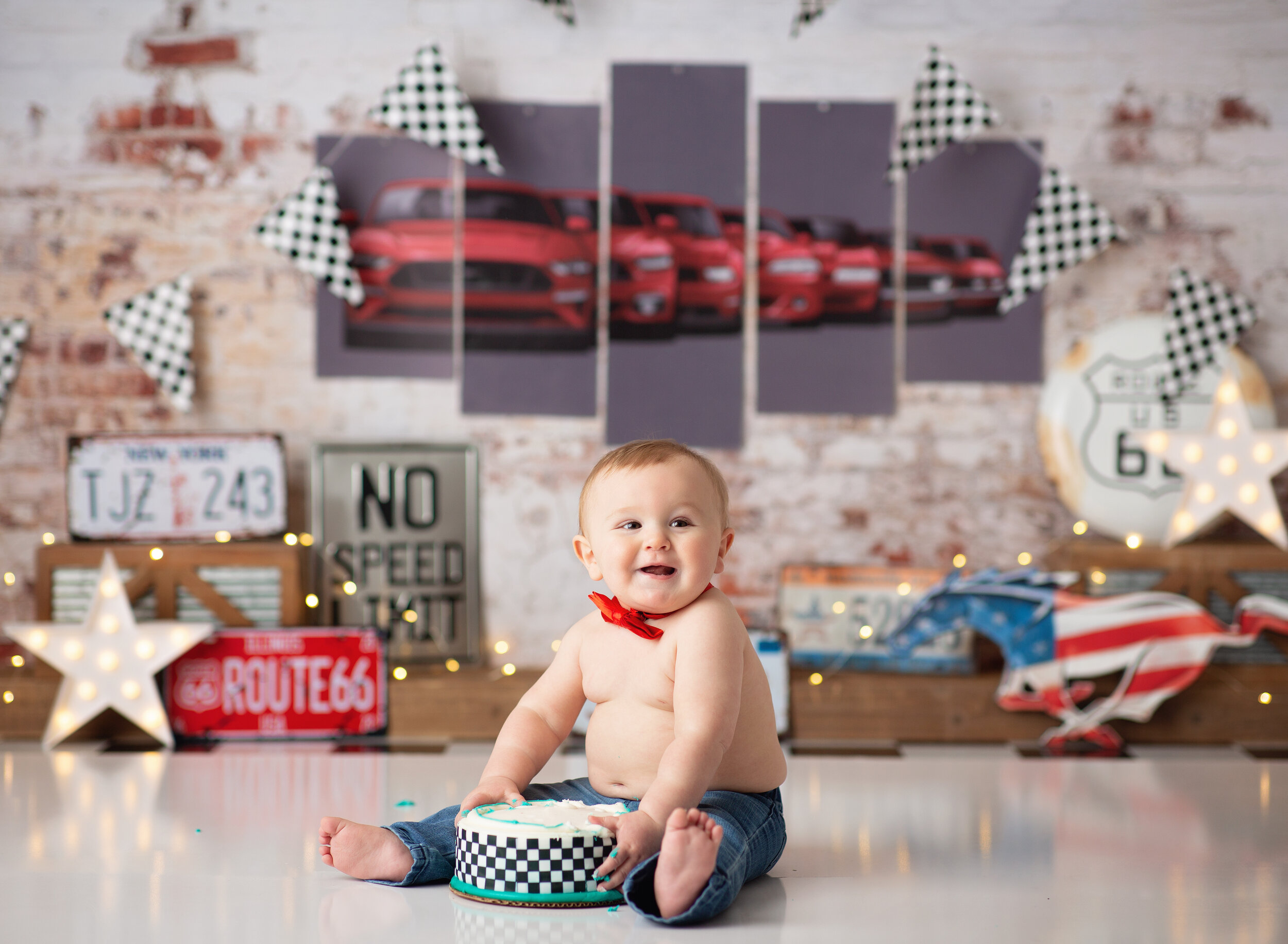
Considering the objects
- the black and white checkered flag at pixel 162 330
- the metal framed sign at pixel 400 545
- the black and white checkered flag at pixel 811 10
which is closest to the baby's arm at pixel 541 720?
the metal framed sign at pixel 400 545

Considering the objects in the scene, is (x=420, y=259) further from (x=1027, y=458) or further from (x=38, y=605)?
(x=1027, y=458)

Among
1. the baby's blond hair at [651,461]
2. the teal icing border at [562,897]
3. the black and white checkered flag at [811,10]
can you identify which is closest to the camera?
the teal icing border at [562,897]

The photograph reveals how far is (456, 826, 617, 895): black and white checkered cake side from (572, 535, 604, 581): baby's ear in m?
0.36

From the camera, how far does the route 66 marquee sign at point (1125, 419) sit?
2.97m

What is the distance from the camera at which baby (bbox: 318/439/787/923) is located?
156 cm

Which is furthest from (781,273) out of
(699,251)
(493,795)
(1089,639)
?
(493,795)

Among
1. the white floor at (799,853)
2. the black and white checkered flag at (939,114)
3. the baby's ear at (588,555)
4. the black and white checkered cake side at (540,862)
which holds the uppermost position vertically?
the black and white checkered flag at (939,114)

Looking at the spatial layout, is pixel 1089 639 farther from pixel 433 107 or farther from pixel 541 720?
pixel 433 107

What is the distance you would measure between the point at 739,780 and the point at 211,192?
2.18 m

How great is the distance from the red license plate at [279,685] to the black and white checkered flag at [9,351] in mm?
892

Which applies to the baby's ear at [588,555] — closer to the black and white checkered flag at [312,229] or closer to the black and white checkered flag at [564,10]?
the black and white checkered flag at [312,229]

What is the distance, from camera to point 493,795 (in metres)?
1.66

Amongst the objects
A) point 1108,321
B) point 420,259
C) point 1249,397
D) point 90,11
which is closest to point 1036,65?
point 1108,321

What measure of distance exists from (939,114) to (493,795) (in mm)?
2051
